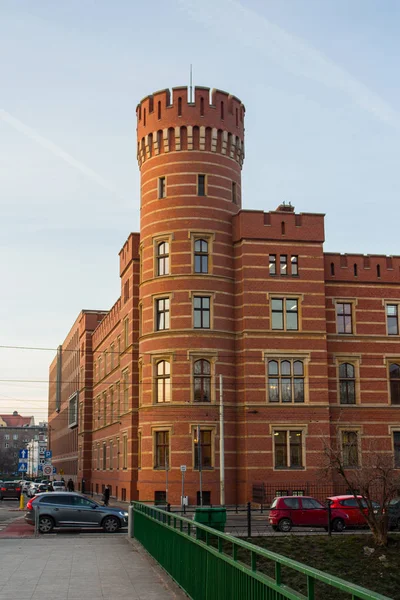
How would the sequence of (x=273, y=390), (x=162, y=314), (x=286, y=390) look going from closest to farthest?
(x=273, y=390) → (x=286, y=390) → (x=162, y=314)

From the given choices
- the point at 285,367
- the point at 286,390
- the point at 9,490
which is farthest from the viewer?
the point at 9,490

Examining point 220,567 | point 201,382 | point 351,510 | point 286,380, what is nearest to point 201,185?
point 201,382

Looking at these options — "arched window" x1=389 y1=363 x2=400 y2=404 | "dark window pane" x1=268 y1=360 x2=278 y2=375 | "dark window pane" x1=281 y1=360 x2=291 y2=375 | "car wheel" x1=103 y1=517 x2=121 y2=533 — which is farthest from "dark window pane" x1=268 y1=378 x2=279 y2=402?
"car wheel" x1=103 y1=517 x2=121 y2=533

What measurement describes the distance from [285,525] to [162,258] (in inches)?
851

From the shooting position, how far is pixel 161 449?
44.4 metres

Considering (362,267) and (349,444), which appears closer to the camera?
(349,444)

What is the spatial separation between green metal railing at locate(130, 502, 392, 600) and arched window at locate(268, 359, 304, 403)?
87.7ft

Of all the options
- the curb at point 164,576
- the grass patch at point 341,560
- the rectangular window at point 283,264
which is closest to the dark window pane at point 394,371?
the rectangular window at point 283,264

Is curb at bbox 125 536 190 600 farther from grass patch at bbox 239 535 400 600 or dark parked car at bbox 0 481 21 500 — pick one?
dark parked car at bbox 0 481 21 500

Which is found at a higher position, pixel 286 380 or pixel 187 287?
pixel 187 287

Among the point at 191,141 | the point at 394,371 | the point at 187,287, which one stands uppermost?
the point at 191,141

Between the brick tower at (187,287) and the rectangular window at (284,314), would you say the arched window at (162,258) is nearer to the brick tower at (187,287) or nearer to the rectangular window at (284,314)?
the brick tower at (187,287)

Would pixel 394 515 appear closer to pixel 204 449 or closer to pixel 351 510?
pixel 351 510

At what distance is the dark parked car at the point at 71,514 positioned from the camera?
2784 centimetres
